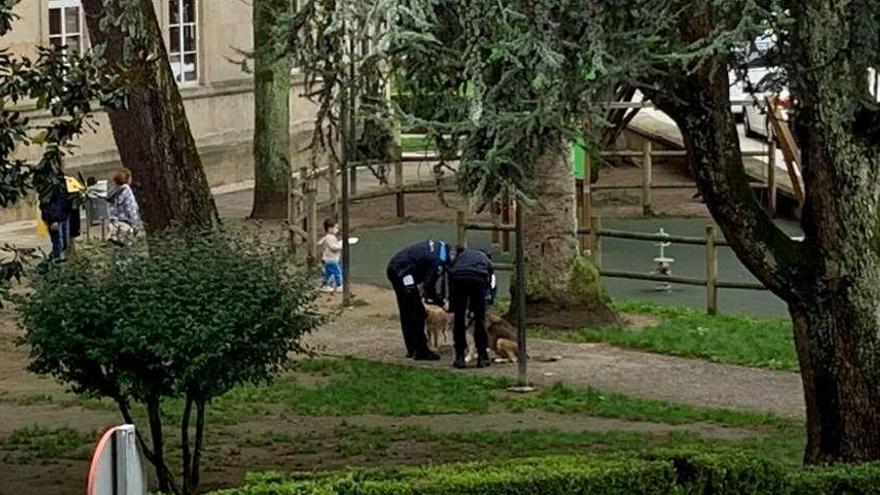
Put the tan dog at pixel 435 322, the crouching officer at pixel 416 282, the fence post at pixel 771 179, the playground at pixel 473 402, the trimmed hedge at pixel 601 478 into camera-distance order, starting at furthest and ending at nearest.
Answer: the fence post at pixel 771 179 < the tan dog at pixel 435 322 < the crouching officer at pixel 416 282 < the playground at pixel 473 402 < the trimmed hedge at pixel 601 478

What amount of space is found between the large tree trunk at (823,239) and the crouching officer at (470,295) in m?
6.91

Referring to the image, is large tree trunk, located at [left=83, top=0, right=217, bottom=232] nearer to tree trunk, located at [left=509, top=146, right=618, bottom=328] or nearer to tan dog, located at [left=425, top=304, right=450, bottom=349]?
tan dog, located at [left=425, top=304, right=450, bottom=349]

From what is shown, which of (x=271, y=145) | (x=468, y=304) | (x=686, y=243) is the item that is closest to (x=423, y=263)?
(x=468, y=304)

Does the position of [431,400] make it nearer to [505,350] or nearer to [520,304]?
[520,304]

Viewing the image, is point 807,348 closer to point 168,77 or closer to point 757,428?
point 757,428

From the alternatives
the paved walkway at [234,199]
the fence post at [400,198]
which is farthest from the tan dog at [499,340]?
the fence post at [400,198]

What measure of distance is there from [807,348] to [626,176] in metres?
25.7

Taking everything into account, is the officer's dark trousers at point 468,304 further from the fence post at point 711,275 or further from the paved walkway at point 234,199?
the paved walkway at point 234,199

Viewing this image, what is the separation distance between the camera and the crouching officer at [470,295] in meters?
19.7

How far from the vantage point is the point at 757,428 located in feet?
55.2

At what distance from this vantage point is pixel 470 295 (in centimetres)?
1978

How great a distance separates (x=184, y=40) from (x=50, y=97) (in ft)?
84.8

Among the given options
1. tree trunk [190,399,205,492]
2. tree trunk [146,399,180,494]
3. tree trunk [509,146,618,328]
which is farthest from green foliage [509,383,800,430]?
tree trunk [146,399,180,494]

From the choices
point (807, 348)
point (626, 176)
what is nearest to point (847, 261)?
point (807, 348)
